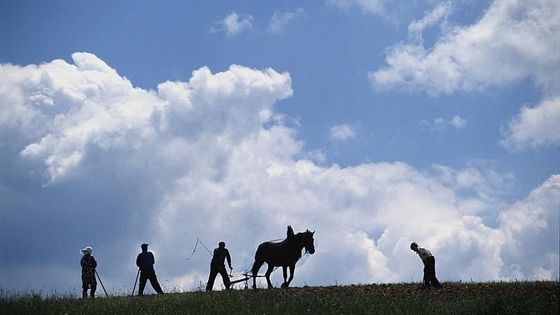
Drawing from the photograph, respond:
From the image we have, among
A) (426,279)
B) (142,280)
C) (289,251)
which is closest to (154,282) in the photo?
(142,280)

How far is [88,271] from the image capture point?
1098 inches

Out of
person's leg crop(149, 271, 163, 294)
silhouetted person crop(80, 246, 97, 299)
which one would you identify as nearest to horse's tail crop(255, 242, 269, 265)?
person's leg crop(149, 271, 163, 294)

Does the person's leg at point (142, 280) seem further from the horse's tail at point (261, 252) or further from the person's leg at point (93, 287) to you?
the horse's tail at point (261, 252)

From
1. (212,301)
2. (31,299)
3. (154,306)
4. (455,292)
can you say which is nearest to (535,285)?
(455,292)

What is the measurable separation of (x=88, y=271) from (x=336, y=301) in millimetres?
10696

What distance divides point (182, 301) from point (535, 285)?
11.9 meters

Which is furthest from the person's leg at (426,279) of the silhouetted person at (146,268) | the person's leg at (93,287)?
the person's leg at (93,287)

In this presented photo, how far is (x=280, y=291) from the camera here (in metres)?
25.5

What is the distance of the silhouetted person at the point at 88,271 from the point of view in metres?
27.8

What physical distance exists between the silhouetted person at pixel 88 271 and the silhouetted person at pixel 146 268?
1.75 meters

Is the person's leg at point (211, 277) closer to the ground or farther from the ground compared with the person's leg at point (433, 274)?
farther from the ground

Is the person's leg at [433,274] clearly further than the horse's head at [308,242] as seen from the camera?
No

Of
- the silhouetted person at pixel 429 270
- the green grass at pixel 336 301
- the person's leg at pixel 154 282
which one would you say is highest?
the person's leg at pixel 154 282

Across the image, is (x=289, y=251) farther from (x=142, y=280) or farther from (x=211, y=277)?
(x=142, y=280)
